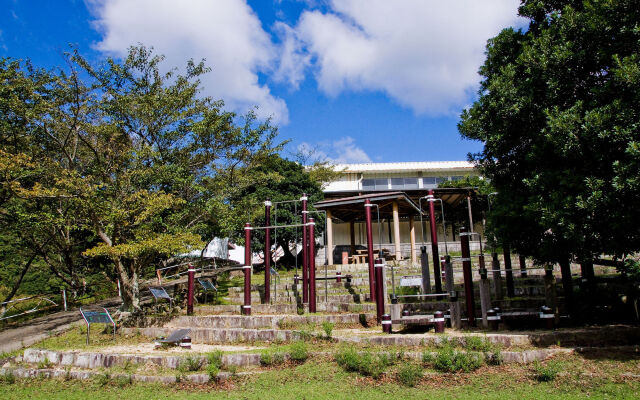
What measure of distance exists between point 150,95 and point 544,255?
574 inches

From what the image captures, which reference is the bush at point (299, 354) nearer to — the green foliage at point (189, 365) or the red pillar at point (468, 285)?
the green foliage at point (189, 365)

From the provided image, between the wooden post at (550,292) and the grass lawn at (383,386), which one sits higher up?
the wooden post at (550,292)

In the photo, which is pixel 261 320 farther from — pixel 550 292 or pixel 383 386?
pixel 550 292

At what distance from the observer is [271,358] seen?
8.95 meters

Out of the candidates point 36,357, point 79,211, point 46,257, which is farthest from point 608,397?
point 46,257

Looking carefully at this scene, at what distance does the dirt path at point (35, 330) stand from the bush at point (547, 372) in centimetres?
1255

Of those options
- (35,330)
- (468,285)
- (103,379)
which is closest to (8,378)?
(103,379)

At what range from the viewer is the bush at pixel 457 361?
25.2 feet

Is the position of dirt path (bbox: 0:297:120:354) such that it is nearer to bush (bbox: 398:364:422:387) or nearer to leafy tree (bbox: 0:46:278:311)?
leafy tree (bbox: 0:46:278:311)

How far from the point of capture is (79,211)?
14547 mm

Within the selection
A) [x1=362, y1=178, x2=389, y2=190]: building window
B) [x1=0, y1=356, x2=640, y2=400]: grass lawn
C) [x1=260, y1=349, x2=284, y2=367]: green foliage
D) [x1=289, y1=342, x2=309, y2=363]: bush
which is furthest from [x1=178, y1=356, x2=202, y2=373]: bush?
[x1=362, y1=178, x2=389, y2=190]: building window

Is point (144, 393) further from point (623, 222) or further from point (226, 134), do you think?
point (226, 134)

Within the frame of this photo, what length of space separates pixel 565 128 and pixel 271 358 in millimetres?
6983

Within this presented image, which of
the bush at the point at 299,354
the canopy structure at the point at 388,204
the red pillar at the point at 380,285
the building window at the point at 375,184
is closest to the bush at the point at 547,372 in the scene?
the bush at the point at 299,354
